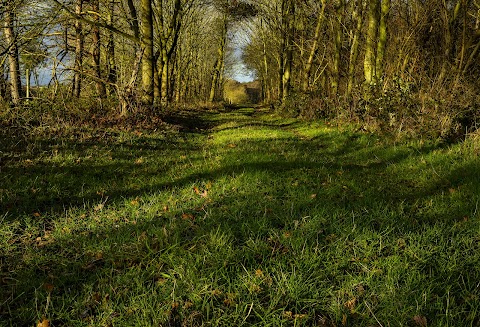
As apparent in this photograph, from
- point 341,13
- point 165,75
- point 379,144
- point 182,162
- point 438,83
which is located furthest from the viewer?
point 165,75

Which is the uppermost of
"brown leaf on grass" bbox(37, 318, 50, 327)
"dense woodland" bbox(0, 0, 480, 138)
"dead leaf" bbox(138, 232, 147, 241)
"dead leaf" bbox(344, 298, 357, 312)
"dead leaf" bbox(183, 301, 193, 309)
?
"dense woodland" bbox(0, 0, 480, 138)

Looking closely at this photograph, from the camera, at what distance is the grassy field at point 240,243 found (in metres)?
2.23

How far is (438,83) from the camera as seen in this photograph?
838 centimetres

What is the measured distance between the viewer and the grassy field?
2.23 meters

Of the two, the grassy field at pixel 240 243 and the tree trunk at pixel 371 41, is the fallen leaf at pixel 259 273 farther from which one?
the tree trunk at pixel 371 41

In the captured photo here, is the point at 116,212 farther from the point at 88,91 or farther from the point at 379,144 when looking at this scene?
the point at 88,91

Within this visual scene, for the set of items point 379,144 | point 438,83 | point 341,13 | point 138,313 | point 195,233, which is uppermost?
point 341,13

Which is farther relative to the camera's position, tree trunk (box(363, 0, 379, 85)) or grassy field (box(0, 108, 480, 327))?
tree trunk (box(363, 0, 379, 85))

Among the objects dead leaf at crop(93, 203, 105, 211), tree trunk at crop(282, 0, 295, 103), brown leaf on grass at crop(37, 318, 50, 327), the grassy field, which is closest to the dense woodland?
the grassy field

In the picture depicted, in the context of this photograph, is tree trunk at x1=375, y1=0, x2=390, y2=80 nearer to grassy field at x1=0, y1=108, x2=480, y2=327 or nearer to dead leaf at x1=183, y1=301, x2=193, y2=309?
grassy field at x1=0, y1=108, x2=480, y2=327

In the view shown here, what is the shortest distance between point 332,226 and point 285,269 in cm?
90

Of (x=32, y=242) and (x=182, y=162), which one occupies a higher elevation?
(x=182, y=162)

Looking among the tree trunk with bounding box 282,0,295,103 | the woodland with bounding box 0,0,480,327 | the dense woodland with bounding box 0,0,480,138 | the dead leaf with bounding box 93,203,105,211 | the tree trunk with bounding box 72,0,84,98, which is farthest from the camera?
the tree trunk with bounding box 282,0,295,103

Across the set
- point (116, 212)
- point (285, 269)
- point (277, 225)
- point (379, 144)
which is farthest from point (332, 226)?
point (379, 144)
